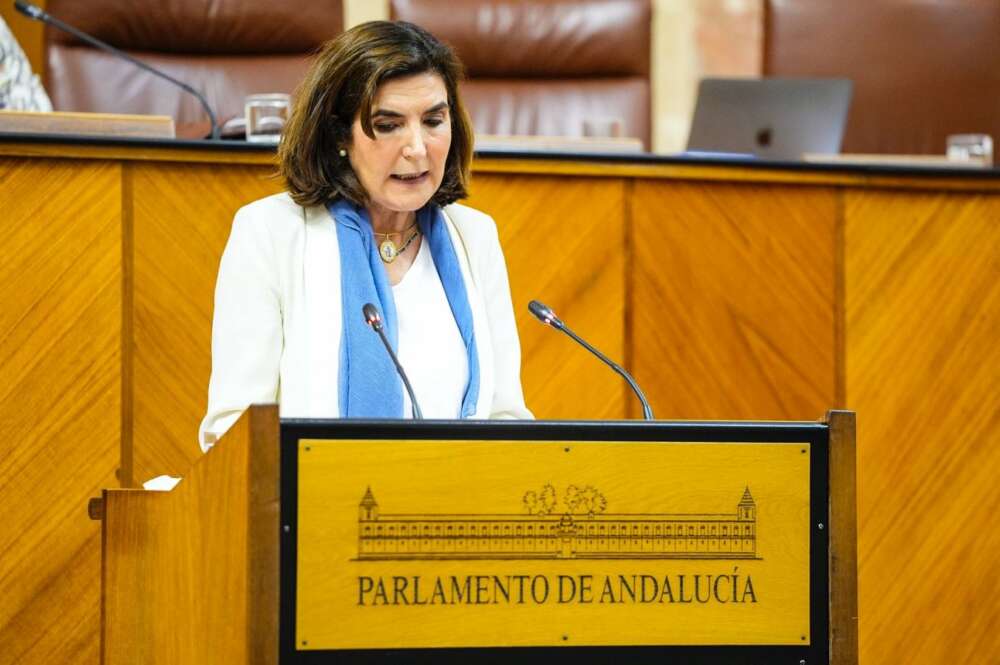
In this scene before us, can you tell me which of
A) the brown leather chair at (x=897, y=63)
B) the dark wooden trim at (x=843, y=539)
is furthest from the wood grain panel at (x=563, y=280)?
the brown leather chair at (x=897, y=63)

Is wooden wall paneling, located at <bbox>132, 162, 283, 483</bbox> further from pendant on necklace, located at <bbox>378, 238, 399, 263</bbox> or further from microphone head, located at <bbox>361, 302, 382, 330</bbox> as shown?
microphone head, located at <bbox>361, 302, 382, 330</bbox>

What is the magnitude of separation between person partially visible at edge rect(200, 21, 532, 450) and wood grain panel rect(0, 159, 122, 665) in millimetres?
554

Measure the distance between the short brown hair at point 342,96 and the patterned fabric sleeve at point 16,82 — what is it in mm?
1409

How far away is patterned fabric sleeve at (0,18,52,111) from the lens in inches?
125

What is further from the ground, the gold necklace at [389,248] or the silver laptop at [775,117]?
the silver laptop at [775,117]

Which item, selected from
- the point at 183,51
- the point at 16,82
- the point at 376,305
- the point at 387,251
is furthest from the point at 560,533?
the point at 183,51

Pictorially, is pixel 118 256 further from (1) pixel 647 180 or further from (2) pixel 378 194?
(1) pixel 647 180

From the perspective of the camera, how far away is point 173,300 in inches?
96.4

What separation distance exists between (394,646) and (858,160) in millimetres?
1802

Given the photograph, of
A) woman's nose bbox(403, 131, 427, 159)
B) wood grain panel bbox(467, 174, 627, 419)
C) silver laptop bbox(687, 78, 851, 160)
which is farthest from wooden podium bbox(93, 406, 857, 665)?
silver laptop bbox(687, 78, 851, 160)

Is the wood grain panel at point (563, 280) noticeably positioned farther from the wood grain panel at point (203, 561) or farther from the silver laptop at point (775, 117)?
the wood grain panel at point (203, 561)

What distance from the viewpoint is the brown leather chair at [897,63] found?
164 inches

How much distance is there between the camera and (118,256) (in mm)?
2422

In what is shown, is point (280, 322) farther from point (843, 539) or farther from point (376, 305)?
point (843, 539)
